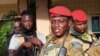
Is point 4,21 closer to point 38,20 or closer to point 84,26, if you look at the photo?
Answer: point 38,20

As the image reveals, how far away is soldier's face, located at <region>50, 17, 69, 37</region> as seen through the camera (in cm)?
315

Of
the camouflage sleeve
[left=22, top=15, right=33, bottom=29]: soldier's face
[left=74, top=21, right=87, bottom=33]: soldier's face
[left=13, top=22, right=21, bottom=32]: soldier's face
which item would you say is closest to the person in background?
[left=22, top=15, right=33, bottom=29]: soldier's face

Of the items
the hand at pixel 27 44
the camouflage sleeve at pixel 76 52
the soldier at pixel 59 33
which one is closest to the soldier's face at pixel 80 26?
the hand at pixel 27 44

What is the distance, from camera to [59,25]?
3176mm

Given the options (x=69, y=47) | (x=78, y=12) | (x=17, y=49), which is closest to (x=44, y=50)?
(x=69, y=47)

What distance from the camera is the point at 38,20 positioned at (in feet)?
20.3

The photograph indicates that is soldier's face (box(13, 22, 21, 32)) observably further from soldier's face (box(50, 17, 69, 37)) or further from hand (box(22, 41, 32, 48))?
soldier's face (box(50, 17, 69, 37))

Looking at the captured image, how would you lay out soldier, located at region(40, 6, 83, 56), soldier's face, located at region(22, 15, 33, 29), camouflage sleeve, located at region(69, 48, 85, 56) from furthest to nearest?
soldier's face, located at region(22, 15, 33, 29), soldier, located at region(40, 6, 83, 56), camouflage sleeve, located at region(69, 48, 85, 56)

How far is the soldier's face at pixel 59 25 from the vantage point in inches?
124

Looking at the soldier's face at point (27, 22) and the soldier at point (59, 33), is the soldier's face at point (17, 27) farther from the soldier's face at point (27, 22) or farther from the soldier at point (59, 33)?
the soldier at point (59, 33)

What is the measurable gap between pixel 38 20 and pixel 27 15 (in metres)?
1.79

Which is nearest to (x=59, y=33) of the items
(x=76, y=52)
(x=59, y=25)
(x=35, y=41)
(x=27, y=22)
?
(x=59, y=25)

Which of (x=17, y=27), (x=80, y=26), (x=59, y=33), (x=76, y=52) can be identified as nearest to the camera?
(x=76, y=52)

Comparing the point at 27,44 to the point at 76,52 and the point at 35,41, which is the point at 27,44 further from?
the point at 76,52
